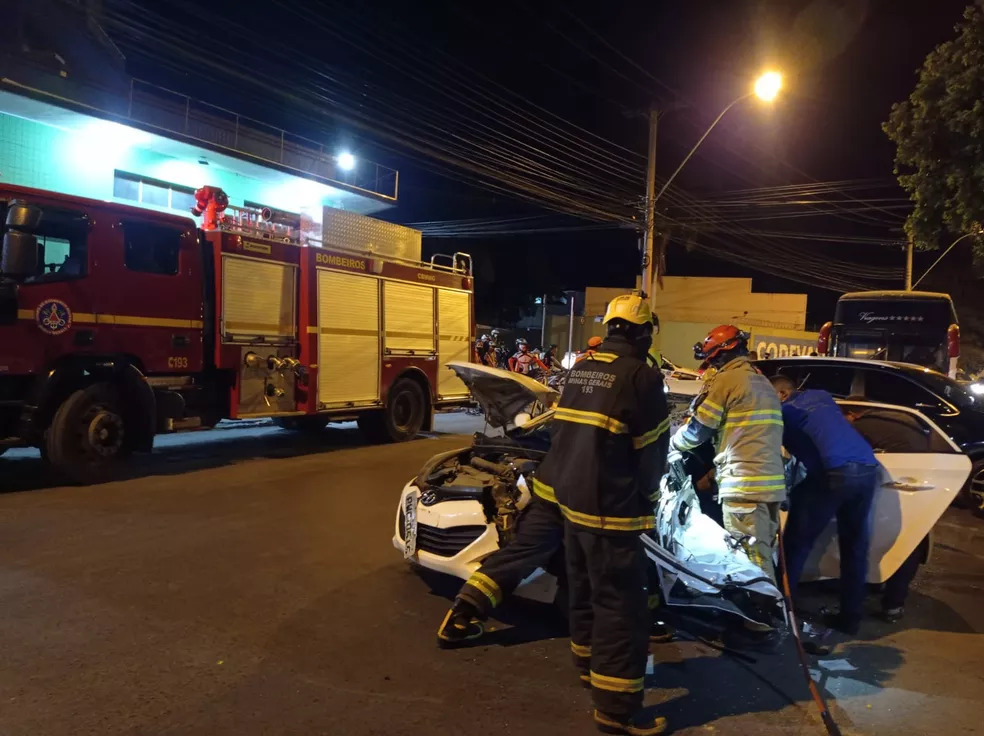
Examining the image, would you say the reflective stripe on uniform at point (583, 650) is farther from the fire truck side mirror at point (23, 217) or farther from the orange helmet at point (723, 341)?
the fire truck side mirror at point (23, 217)

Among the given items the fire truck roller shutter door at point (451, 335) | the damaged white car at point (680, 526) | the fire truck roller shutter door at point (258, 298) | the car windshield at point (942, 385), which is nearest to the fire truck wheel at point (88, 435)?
the fire truck roller shutter door at point (258, 298)

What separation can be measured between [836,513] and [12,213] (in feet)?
22.9

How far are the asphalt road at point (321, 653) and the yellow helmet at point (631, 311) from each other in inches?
68.8

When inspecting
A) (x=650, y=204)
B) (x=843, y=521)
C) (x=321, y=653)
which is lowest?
(x=321, y=653)

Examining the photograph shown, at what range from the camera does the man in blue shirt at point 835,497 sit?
3990mm

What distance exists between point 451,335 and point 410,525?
25.5ft

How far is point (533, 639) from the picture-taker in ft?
12.8

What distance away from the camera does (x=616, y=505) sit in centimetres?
298

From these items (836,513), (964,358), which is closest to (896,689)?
(836,513)

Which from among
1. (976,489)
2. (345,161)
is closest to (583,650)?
(976,489)

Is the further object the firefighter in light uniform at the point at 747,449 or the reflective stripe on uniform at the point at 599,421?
the firefighter in light uniform at the point at 747,449

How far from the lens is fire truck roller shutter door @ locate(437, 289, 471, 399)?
1179cm

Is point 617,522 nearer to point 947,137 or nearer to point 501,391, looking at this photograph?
point 501,391

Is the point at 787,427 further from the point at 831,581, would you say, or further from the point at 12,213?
the point at 12,213
